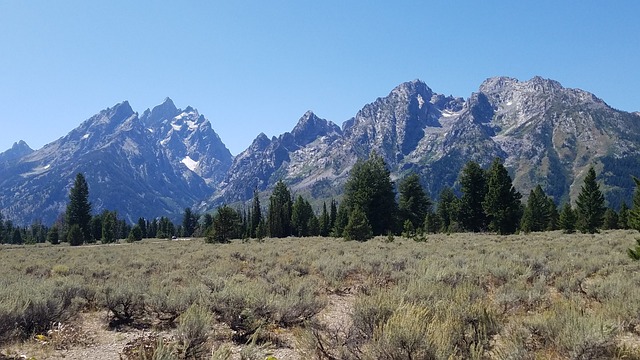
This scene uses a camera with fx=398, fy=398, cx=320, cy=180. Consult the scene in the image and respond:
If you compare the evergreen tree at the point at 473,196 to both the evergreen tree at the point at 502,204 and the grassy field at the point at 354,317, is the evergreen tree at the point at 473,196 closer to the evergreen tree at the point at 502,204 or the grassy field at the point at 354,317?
the evergreen tree at the point at 502,204

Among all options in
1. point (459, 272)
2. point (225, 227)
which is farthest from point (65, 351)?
point (225, 227)

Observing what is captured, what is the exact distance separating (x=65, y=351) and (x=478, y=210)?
157 feet

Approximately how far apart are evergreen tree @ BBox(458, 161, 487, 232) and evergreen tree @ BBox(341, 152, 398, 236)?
8894 mm

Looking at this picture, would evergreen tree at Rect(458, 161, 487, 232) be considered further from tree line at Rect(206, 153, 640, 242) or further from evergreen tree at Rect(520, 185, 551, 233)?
evergreen tree at Rect(520, 185, 551, 233)

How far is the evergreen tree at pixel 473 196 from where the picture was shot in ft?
159

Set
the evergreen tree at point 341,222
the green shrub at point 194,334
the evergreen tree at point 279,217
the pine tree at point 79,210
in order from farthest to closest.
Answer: the evergreen tree at point 279,217
the pine tree at point 79,210
the evergreen tree at point 341,222
the green shrub at point 194,334

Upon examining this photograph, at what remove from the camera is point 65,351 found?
7211mm

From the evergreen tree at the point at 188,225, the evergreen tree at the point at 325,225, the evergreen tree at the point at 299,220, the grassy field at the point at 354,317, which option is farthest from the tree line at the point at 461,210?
the evergreen tree at the point at 188,225

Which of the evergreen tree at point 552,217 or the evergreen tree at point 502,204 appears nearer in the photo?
the evergreen tree at point 502,204

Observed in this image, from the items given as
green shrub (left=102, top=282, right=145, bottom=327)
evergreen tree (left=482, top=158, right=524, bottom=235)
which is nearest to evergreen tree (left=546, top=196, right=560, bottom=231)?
evergreen tree (left=482, top=158, right=524, bottom=235)

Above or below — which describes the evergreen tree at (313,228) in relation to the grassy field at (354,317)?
below

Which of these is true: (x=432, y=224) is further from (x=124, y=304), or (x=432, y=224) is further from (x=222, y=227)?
(x=124, y=304)

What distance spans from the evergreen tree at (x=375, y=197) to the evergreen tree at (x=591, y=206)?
68.9ft

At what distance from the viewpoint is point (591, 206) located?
45.4 metres
